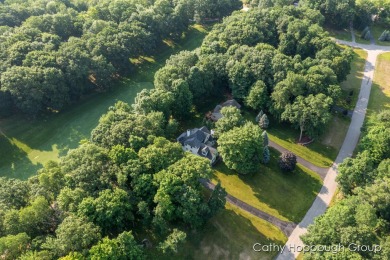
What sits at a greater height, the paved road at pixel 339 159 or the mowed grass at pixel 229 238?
the paved road at pixel 339 159

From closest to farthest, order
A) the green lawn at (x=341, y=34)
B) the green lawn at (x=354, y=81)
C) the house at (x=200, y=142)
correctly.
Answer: the house at (x=200, y=142), the green lawn at (x=354, y=81), the green lawn at (x=341, y=34)

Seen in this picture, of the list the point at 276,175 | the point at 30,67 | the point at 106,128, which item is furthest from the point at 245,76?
the point at 30,67

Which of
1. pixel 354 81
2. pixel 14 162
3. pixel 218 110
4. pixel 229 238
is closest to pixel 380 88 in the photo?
pixel 354 81

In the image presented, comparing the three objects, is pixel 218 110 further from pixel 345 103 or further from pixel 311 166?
pixel 345 103

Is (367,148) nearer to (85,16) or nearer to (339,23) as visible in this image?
(339,23)

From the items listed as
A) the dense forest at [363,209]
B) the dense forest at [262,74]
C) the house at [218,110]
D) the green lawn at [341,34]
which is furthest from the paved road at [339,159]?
the house at [218,110]

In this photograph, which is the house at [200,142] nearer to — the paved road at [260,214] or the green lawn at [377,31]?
the paved road at [260,214]

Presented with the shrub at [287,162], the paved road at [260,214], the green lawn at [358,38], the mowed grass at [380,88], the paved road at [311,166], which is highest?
the green lawn at [358,38]
